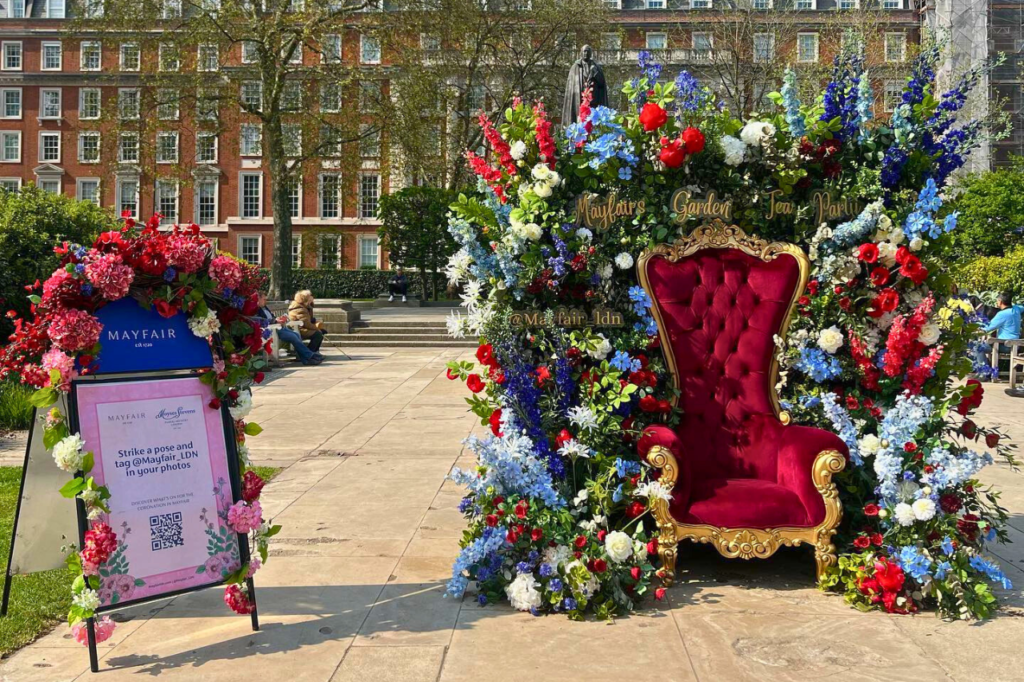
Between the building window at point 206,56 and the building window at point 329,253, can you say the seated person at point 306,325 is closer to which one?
the building window at point 206,56

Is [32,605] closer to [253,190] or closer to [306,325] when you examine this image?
[306,325]

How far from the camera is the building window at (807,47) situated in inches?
1539

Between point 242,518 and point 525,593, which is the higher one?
point 242,518

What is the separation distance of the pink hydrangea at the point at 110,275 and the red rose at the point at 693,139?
280 cm

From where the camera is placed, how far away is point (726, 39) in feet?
104

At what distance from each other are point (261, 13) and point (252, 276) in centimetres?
2270

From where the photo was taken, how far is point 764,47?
3253 cm

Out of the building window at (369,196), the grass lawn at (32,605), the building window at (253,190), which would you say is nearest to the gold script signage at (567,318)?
the grass lawn at (32,605)

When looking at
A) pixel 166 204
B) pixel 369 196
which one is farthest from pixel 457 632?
pixel 166 204

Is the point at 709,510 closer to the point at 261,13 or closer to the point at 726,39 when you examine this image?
the point at 261,13

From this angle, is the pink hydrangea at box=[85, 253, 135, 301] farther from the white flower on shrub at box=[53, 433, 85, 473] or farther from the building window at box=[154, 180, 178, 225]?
the building window at box=[154, 180, 178, 225]

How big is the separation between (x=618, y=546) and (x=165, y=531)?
203 centimetres

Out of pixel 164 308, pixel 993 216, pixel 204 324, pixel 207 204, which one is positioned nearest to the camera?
pixel 164 308

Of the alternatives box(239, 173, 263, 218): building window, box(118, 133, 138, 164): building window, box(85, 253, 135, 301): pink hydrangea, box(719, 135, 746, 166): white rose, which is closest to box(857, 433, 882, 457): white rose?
box(719, 135, 746, 166): white rose
